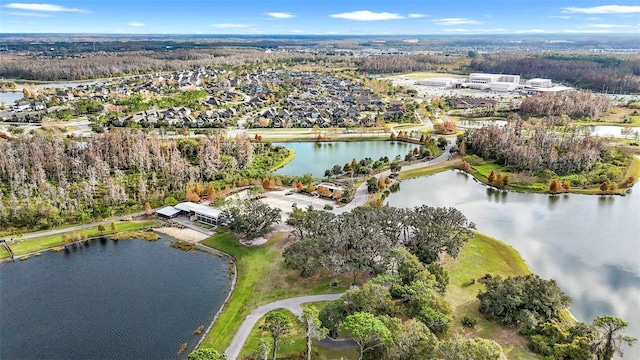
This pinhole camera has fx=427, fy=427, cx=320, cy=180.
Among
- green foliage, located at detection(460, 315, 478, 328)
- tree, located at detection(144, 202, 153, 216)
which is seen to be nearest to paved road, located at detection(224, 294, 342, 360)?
green foliage, located at detection(460, 315, 478, 328)

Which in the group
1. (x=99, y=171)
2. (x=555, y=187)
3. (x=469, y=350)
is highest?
(x=99, y=171)

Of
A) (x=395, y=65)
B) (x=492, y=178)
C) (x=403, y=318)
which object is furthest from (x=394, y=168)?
(x=395, y=65)

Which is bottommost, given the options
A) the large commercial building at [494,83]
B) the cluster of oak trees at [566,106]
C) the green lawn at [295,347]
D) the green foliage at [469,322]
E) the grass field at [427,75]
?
the green lawn at [295,347]

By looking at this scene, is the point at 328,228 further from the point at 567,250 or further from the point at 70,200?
the point at 70,200

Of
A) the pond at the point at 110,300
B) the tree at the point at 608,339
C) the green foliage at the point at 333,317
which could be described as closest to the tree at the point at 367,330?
the green foliage at the point at 333,317

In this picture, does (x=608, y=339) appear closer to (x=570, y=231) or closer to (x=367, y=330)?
(x=367, y=330)

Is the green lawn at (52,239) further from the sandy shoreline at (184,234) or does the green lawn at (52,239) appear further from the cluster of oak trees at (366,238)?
the cluster of oak trees at (366,238)
